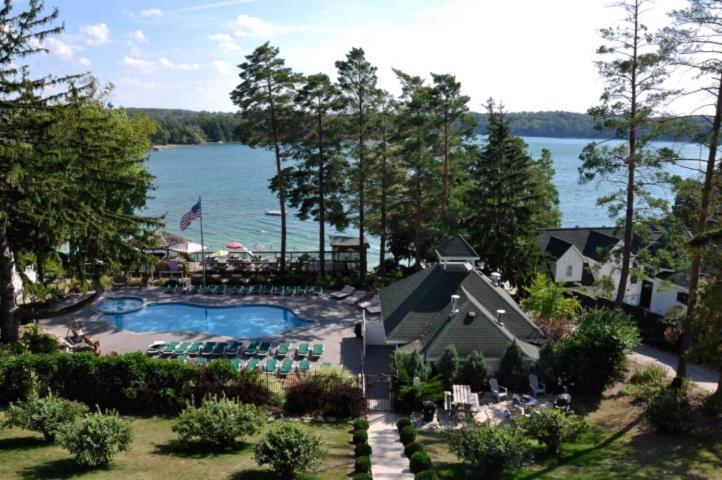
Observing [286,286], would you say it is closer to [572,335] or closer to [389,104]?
[389,104]

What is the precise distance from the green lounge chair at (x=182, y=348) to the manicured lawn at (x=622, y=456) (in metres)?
12.4

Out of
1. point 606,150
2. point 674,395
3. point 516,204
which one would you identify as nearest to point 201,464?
point 674,395

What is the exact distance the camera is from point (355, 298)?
34.2m

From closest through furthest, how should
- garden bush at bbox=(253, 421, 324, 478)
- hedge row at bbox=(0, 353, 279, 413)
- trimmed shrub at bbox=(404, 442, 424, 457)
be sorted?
1. garden bush at bbox=(253, 421, 324, 478)
2. trimmed shrub at bbox=(404, 442, 424, 457)
3. hedge row at bbox=(0, 353, 279, 413)

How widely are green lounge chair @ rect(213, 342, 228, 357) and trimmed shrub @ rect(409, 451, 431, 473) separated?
516 inches

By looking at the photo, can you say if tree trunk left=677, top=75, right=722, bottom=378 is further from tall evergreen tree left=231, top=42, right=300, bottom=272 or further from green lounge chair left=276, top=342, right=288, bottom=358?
tall evergreen tree left=231, top=42, right=300, bottom=272

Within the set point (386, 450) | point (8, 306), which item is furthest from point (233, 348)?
point (386, 450)

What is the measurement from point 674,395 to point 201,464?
14.3 meters

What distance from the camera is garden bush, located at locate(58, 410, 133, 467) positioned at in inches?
516

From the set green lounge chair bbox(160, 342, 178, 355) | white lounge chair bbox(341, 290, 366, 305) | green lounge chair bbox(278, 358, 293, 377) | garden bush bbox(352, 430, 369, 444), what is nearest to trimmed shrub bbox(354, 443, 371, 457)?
garden bush bbox(352, 430, 369, 444)

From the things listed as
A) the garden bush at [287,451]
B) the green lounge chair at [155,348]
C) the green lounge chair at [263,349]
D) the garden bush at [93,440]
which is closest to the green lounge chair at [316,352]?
the green lounge chair at [263,349]

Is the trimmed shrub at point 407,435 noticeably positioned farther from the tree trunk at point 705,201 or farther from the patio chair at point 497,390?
the tree trunk at point 705,201

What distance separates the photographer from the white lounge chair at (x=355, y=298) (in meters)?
33.9

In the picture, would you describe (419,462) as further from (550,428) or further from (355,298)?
(355,298)
